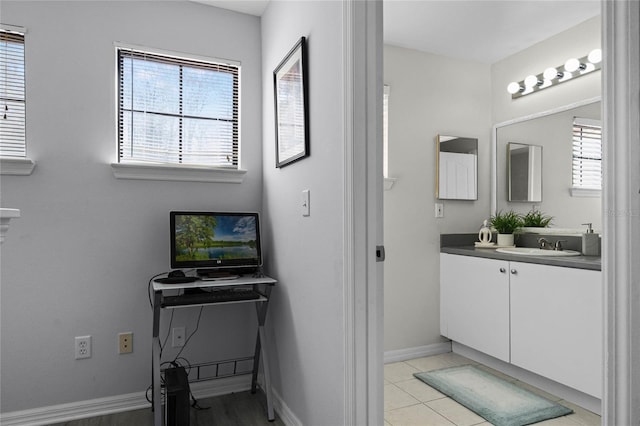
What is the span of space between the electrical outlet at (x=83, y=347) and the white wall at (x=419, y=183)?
192cm

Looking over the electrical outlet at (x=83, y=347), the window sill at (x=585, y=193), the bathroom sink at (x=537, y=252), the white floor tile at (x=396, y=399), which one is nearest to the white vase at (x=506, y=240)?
the bathroom sink at (x=537, y=252)

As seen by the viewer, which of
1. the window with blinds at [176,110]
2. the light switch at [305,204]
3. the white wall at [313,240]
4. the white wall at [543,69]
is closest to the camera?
the white wall at [313,240]

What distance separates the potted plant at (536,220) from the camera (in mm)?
3025

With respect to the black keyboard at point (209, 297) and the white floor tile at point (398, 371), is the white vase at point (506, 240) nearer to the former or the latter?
the white floor tile at point (398, 371)

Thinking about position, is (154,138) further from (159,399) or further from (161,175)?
(159,399)

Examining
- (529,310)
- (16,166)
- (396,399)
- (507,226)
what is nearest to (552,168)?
(507,226)

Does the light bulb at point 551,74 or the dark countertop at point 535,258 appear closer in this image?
the dark countertop at point 535,258

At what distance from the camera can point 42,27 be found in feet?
7.02

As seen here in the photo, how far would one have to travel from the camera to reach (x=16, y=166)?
206 centimetres

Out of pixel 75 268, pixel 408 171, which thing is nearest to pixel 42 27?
pixel 75 268

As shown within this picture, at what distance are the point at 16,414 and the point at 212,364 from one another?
3.13 feet

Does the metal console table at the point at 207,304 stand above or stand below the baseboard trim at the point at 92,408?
above

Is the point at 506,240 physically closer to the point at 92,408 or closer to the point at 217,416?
the point at 217,416

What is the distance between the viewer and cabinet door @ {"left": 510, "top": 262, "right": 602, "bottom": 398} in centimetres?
218
